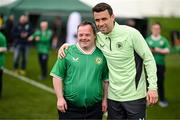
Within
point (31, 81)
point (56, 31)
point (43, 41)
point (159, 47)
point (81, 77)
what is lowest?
point (31, 81)

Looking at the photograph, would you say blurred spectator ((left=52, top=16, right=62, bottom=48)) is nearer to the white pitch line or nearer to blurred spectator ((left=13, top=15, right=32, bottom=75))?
the white pitch line

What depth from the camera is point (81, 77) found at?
17.1 ft

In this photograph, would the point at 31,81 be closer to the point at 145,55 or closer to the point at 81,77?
the point at 81,77

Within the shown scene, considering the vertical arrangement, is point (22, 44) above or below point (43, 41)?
below

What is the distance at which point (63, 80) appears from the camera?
532 cm

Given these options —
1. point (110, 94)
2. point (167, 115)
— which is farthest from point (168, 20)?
point (110, 94)

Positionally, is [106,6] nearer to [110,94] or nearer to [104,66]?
[104,66]

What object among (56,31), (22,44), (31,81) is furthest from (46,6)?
(31,81)

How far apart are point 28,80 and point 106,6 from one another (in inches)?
388

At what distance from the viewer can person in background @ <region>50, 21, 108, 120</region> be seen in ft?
16.9

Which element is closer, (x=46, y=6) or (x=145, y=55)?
(x=145, y=55)

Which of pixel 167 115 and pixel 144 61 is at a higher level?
pixel 144 61

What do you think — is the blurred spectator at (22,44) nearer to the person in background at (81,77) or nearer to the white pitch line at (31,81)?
the white pitch line at (31,81)

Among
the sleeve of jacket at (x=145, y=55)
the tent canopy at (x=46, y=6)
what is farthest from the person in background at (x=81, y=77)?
the tent canopy at (x=46, y=6)
